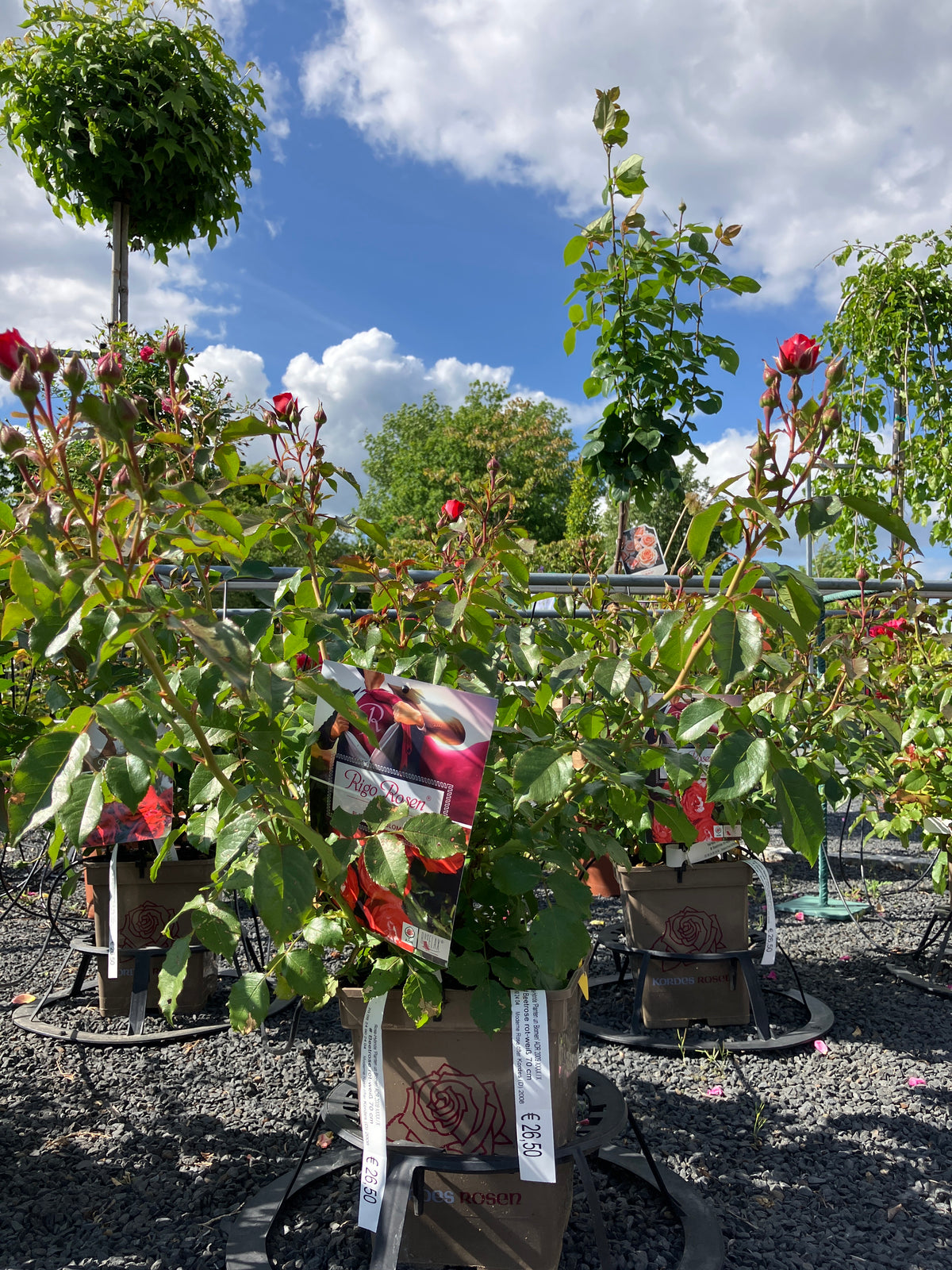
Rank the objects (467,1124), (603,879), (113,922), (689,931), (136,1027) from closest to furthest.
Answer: (467,1124)
(113,922)
(136,1027)
(689,931)
(603,879)

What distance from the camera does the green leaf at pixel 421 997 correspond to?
1.00 metres

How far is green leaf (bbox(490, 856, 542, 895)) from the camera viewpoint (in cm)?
100

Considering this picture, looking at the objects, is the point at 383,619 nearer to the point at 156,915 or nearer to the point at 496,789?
the point at 496,789

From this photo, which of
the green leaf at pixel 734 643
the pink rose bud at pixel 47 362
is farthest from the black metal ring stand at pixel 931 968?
the pink rose bud at pixel 47 362

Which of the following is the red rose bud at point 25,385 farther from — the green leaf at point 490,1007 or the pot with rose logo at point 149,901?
the pot with rose logo at point 149,901

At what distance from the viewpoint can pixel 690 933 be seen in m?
2.25

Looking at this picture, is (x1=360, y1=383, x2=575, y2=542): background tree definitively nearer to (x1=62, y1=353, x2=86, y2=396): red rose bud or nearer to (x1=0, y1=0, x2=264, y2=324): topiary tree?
(x1=0, y1=0, x2=264, y2=324): topiary tree

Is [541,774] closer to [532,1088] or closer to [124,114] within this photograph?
[532,1088]

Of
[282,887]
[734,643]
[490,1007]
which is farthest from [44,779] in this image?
[734,643]

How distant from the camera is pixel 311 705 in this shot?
3.57 ft

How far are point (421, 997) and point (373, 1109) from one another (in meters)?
0.20

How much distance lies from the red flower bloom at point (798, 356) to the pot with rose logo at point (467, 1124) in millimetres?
789

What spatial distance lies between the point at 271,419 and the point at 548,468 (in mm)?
22823

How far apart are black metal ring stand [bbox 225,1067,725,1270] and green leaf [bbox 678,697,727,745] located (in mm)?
564
